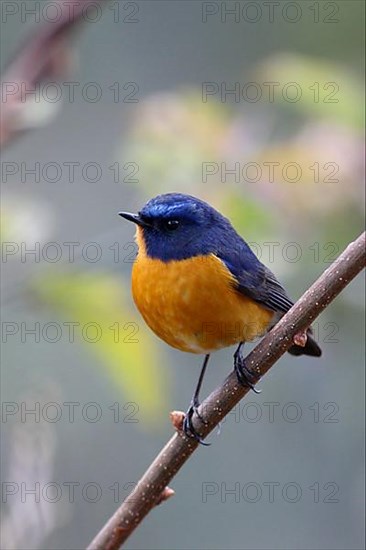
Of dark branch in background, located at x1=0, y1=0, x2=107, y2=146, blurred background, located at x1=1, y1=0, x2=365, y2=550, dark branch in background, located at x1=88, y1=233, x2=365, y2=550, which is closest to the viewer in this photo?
dark branch in background, located at x1=0, y1=0, x2=107, y2=146

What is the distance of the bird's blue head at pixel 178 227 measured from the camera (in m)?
3.28

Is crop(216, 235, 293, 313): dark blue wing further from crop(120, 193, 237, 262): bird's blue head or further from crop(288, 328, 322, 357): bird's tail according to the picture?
crop(288, 328, 322, 357): bird's tail

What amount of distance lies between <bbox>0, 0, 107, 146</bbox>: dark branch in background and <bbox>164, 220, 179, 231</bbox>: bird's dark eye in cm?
178

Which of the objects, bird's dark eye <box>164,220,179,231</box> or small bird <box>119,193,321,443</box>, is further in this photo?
bird's dark eye <box>164,220,179,231</box>

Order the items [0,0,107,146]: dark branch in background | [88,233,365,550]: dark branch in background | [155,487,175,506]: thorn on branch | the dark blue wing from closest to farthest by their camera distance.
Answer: [0,0,107,146]: dark branch in background < [88,233,365,550]: dark branch in background < [155,487,175,506]: thorn on branch < the dark blue wing

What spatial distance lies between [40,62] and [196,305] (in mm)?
1757

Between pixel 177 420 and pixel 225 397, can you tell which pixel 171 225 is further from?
pixel 225 397

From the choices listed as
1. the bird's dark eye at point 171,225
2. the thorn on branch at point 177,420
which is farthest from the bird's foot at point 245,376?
the bird's dark eye at point 171,225

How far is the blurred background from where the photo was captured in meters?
2.62

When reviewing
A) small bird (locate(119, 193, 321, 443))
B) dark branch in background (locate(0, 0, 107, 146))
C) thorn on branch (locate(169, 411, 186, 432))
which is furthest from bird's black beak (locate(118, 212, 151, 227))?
dark branch in background (locate(0, 0, 107, 146))

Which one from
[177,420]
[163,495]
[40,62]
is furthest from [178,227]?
[40,62]

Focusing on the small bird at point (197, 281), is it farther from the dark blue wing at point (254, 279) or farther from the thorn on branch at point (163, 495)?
the thorn on branch at point (163, 495)

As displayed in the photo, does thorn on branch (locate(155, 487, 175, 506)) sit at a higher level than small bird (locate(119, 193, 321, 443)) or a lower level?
lower

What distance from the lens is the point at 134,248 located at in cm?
378
